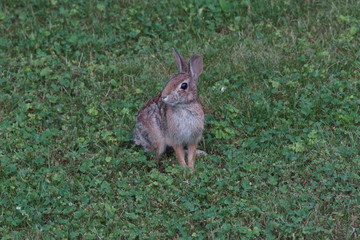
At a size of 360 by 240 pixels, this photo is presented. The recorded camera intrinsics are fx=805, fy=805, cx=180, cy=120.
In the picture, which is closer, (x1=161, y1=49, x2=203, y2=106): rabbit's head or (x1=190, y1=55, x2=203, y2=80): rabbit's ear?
(x1=161, y1=49, x2=203, y2=106): rabbit's head

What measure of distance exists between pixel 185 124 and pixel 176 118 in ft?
0.36

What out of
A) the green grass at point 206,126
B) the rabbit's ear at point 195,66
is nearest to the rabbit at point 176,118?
the rabbit's ear at point 195,66

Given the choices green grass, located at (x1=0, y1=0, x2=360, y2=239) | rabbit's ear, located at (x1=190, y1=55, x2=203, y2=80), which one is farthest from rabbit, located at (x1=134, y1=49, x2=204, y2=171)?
green grass, located at (x1=0, y1=0, x2=360, y2=239)

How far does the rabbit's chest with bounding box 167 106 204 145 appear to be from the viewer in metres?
8.16

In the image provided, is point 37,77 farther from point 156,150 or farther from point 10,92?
point 156,150

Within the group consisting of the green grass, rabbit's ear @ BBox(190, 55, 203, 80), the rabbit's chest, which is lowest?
the green grass

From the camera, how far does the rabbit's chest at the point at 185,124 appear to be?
8164mm

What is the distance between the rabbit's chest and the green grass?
27cm

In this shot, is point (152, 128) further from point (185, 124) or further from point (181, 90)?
point (181, 90)

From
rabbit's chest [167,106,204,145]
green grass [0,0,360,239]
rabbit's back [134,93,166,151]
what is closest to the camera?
green grass [0,0,360,239]

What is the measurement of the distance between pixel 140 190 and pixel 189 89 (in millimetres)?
1179

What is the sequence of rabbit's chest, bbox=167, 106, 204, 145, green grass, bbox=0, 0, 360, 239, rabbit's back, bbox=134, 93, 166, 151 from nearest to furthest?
green grass, bbox=0, 0, 360, 239 → rabbit's chest, bbox=167, 106, 204, 145 → rabbit's back, bbox=134, 93, 166, 151

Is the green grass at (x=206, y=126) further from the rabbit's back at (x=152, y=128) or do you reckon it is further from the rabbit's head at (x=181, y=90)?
the rabbit's head at (x=181, y=90)

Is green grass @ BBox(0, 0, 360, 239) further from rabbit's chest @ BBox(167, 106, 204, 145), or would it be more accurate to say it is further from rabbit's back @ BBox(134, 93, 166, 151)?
rabbit's chest @ BBox(167, 106, 204, 145)
